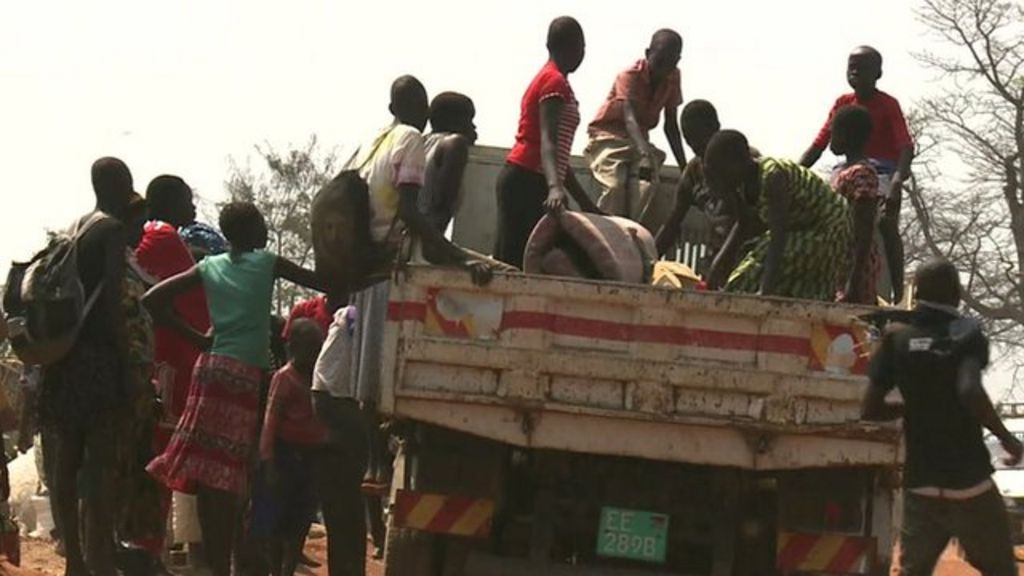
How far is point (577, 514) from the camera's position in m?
9.78

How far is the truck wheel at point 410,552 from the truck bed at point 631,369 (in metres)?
0.84

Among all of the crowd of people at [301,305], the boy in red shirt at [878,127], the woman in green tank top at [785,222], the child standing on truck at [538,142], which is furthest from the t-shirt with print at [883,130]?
the woman in green tank top at [785,222]

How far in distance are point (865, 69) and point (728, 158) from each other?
2.85 meters

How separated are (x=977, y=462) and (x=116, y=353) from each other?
3.44 meters

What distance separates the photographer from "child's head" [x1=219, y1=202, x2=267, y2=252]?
932cm

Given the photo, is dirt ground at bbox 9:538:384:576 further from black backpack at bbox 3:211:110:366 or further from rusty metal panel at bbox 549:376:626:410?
rusty metal panel at bbox 549:376:626:410

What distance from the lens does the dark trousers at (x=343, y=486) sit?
9.44 m

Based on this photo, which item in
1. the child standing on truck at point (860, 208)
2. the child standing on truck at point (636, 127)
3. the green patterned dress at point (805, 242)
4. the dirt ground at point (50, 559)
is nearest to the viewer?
the green patterned dress at point (805, 242)

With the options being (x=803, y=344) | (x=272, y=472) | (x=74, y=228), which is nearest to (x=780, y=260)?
(x=803, y=344)

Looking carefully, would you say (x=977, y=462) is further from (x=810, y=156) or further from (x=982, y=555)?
(x=810, y=156)

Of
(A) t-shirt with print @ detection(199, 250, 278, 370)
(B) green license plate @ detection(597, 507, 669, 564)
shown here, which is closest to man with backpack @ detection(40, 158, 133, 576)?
(A) t-shirt with print @ detection(199, 250, 278, 370)

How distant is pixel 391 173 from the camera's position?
32.2ft

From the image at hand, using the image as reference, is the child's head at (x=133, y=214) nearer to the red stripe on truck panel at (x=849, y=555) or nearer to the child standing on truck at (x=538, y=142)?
the child standing on truck at (x=538, y=142)

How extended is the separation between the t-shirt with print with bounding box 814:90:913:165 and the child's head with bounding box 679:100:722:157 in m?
1.05
